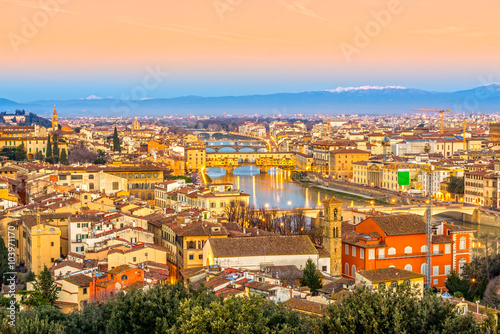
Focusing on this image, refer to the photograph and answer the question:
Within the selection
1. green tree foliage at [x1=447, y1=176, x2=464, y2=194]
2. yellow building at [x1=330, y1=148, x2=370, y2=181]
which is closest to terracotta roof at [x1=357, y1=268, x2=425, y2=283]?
green tree foliage at [x1=447, y1=176, x2=464, y2=194]

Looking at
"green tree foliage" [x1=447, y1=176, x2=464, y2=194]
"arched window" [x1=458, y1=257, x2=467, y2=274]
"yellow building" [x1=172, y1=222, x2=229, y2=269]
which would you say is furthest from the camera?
"green tree foliage" [x1=447, y1=176, x2=464, y2=194]

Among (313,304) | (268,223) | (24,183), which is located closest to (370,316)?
(313,304)

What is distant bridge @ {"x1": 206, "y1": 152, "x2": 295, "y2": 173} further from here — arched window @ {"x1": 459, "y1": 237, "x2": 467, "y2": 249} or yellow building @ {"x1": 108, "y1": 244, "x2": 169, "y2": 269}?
yellow building @ {"x1": 108, "y1": 244, "x2": 169, "y2": 269}

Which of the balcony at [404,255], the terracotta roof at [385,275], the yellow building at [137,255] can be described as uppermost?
Answer: the yellow building at [137,255]

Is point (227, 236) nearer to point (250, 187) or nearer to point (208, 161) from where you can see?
point (250, 187)

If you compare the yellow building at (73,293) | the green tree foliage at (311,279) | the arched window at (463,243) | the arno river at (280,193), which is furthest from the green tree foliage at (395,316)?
the arno river at (280,193)

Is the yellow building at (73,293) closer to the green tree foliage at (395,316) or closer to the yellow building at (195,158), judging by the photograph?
the green tree foliage at (395,316)
